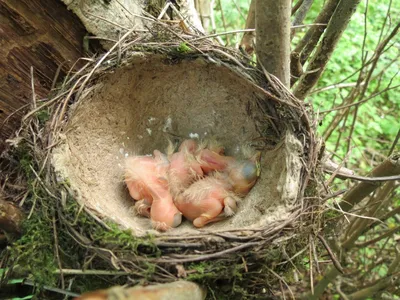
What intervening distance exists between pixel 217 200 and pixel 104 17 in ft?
3.06

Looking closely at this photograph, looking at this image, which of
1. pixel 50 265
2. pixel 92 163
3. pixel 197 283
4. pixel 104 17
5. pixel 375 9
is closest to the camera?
pixel 197 283

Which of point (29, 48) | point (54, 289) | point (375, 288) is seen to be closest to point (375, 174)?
point (375, 288)

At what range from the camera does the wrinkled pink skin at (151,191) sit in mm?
1861

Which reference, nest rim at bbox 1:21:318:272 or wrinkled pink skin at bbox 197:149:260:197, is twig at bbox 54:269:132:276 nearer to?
nest rim at bbox 1:21:318:272

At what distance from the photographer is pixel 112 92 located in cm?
197

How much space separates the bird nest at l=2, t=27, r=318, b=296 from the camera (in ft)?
4.54

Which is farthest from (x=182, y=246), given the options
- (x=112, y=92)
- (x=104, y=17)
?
(x=104, y=17)

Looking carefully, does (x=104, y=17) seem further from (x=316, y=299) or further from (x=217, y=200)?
(x=316, y=299)

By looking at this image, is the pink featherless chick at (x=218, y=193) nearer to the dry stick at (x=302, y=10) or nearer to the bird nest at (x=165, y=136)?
the bird nest at (x=165, y=136)

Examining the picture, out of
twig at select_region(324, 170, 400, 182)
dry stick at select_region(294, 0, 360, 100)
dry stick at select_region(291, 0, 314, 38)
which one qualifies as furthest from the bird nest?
dry stick at select_region(291, 0, 314, 38)

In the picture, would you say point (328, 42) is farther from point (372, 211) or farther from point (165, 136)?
point (372, 211)

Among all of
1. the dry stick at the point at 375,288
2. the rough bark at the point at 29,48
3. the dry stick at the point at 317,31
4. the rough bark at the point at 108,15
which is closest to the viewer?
the rough bark at the point at 29,48

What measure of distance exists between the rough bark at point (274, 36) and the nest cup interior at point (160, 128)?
210 mm

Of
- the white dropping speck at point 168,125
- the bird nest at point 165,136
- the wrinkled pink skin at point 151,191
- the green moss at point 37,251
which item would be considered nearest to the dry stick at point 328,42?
the bird nest at point 165,136
